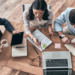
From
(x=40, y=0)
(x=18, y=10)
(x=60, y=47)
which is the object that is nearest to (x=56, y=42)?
(x=60, y=47)

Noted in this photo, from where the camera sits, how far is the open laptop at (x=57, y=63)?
3.46ft

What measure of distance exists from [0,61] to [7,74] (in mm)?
177

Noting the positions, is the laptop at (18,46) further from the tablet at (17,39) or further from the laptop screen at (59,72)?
the laptop screen at (59,72)

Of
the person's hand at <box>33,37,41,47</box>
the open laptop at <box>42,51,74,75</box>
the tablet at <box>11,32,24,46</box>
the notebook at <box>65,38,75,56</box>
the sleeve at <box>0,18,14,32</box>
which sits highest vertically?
the sleeve at <box>0,18,14,32</box>

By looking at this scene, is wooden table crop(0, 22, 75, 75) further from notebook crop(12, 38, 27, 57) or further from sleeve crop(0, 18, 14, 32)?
sleeve crop(0, 18, 14, 32)

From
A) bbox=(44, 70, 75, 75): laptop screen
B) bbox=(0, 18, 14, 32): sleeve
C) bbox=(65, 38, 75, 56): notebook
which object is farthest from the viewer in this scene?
bbox=(0, 18, 14, 32): sleeve

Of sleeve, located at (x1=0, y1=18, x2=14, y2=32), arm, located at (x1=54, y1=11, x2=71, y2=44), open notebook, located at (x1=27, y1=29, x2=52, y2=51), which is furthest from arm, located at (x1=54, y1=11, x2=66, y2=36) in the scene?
sleeve, located at (x1=0, y1=18, x2=14, y2=32)

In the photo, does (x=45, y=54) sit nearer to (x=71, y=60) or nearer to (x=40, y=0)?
(x=71, y=60)

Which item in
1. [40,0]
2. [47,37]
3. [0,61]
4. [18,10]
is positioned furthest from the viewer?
[18,10]

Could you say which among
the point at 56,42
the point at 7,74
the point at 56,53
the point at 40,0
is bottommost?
the point at 7,74

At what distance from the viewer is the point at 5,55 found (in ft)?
3.77

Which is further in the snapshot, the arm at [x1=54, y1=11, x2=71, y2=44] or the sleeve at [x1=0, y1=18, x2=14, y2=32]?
the sleeve at [x1=0, y1=18, x2=14, y2=32]

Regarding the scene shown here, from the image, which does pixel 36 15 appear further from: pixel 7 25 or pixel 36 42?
pixel 7 25

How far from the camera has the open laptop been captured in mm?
1055
